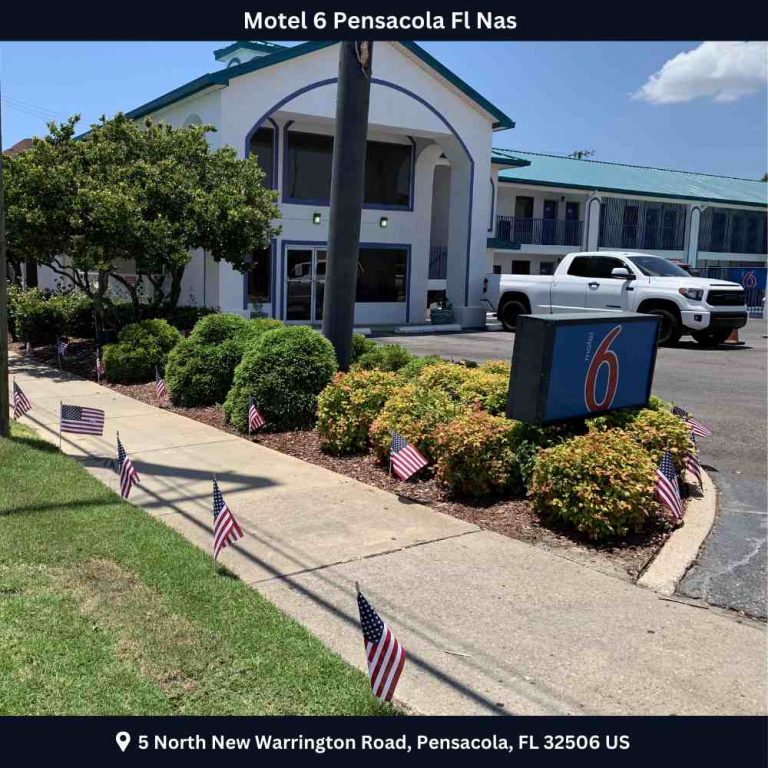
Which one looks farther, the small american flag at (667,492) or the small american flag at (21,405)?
the small american flag at (21,405)

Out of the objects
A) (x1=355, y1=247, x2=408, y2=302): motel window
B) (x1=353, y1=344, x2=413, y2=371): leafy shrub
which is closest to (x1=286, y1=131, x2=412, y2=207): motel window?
(x1=355, y1=247, x2=408, y2=302): motel window

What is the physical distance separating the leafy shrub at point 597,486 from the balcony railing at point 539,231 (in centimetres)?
2530

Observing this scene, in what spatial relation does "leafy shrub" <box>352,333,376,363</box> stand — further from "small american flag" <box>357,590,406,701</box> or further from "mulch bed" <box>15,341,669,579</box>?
"small american flag" <box>357,590,406,701</box>

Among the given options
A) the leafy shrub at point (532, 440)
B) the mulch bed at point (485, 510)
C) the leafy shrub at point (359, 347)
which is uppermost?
the leafy shrub at point (359, 347)

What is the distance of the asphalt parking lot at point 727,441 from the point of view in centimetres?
512

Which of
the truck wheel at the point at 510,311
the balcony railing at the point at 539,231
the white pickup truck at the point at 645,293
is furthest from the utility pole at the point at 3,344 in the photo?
the balcony railing at the point at 539,231

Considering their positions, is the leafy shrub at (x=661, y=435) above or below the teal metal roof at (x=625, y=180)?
below

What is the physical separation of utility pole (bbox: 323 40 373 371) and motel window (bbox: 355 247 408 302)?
43.8ft

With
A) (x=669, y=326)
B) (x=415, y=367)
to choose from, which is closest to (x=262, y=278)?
(x=669, y=326)

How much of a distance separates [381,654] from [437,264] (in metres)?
24.9

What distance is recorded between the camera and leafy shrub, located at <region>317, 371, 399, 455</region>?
818 centimetres

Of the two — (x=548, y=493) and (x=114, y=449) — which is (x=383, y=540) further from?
(x=114, y=449)

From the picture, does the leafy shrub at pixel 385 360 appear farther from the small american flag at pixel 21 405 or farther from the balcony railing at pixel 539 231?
the balcony railing at pixel 539 231

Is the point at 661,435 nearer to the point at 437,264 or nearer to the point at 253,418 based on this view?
the point at 253,418
